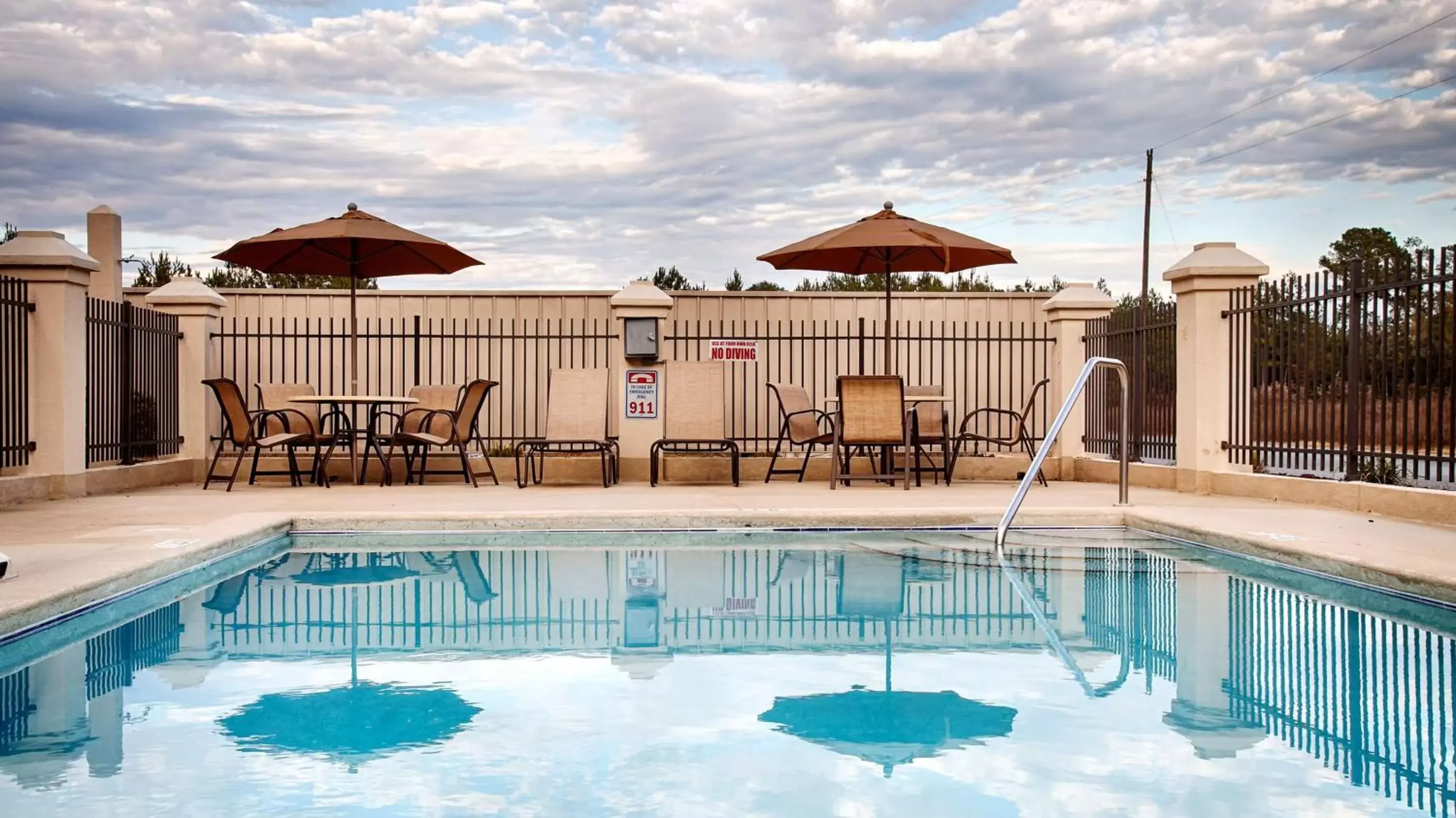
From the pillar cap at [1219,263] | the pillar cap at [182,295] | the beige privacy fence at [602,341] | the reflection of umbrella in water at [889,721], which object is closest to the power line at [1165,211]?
the beige privacy fence at [602,341]

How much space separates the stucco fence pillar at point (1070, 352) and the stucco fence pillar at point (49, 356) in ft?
27.5

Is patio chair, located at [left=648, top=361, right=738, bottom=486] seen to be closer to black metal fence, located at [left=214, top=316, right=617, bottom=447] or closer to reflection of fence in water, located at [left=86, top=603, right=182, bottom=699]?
black metal fence, located at [left=214, top=316, right=617, bottom=447]

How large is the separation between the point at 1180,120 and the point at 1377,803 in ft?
94.9

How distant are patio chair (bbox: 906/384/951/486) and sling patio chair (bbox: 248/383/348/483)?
4877mm

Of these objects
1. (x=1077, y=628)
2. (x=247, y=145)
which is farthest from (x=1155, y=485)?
(x=247, y=145)

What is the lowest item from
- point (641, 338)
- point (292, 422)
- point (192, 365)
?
point (292, 422)

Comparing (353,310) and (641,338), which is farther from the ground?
(353,310)

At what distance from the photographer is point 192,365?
10406 mm

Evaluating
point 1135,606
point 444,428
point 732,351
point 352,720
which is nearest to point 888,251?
point 732,351

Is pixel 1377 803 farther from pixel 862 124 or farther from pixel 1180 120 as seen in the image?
pixel 1180 120

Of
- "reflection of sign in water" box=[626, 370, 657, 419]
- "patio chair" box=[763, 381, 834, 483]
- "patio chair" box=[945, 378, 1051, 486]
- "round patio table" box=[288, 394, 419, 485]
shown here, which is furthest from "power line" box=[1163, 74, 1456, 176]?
"round patio table" box=[288, 394, 419, 485]

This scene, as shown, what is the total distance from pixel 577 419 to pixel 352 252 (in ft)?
8.27

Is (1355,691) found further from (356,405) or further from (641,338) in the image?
(356,405)

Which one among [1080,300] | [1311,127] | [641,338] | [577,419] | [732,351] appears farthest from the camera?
[1311,127]
